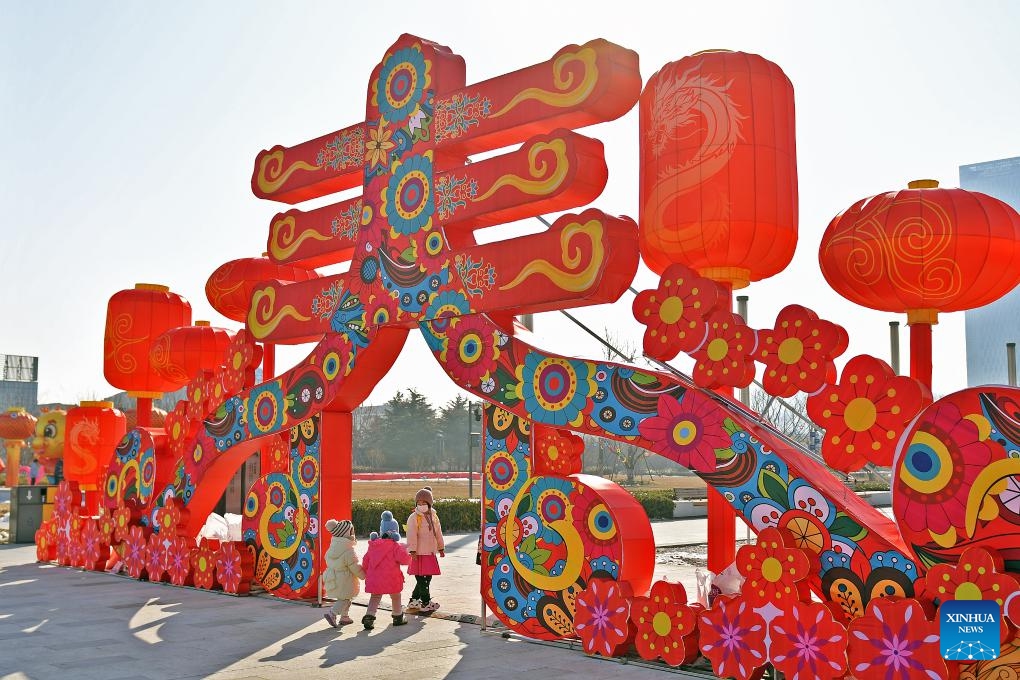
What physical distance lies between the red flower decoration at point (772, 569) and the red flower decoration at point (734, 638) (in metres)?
0.13

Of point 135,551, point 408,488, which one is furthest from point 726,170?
point 408,488

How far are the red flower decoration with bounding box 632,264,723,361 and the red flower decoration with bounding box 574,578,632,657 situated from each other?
6.19 feet

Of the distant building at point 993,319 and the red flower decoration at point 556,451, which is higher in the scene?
the distant building at point 993,319

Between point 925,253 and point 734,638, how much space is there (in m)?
2.98

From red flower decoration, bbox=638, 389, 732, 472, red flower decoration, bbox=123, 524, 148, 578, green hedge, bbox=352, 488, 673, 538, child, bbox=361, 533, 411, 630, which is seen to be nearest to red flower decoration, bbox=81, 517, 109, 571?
red flower decoration, bbox=123, 524, 148, 578

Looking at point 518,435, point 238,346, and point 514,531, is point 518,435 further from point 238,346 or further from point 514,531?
point 238,346

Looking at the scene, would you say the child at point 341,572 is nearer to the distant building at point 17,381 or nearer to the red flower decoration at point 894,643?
the red flower decoration at point 894,643

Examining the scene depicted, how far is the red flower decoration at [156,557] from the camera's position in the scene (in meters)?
12.9

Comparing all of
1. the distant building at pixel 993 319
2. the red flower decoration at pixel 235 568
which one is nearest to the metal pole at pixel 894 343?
the red flower decoration at pixel 235 568

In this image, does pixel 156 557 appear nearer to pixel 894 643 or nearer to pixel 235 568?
pixel 235 568

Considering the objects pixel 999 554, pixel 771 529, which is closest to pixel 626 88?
pixel 771 529

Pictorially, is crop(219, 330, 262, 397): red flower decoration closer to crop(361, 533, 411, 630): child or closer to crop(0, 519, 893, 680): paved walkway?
crop(0, 519, 893, 680): paved walkway

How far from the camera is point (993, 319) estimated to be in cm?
6875

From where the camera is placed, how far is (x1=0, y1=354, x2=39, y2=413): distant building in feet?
186
